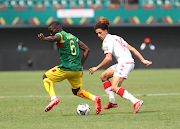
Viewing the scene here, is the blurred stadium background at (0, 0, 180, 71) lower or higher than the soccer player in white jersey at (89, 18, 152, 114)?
lower

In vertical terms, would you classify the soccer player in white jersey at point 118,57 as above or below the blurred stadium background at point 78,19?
above

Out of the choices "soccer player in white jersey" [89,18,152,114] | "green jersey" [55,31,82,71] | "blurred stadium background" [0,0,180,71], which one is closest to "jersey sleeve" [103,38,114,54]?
"soccer player in white jersey" [89,18,152,114]

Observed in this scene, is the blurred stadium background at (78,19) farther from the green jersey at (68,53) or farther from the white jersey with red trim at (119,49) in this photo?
the white jersey with red trim at (119,49)

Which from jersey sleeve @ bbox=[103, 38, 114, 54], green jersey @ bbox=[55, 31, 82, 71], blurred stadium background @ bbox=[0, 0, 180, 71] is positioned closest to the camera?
jersey sleeve @ bbox=[103, 38, 114, 54]

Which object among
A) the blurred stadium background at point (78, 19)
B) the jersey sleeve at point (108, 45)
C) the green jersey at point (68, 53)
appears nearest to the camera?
the jersey sleeve at point (108, 45)

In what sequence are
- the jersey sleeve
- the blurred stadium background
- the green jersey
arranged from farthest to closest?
1. the blurred stadium background
2. the green jersey
3. the jersey sleeve

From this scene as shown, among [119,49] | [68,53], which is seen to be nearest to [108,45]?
[119,49]

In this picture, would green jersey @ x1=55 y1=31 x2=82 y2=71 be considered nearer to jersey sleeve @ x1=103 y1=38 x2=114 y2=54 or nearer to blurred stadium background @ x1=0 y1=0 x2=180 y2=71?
jersey sleeve @ x1=103 y1=38 x2=114 y2=54

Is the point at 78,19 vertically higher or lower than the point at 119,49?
lower

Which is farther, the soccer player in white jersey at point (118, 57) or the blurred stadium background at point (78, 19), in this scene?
the blurred stadium background at point (78, 19)

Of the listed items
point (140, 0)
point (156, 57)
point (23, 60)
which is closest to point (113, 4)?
point (140, 0)

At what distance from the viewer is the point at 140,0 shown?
1112 inches

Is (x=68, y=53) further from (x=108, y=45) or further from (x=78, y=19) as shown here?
(x=78, y=19)

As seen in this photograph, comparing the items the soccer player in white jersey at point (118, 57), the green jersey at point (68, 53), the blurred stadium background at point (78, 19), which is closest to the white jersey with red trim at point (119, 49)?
the soccer player in white jersey at point (118, 57)
